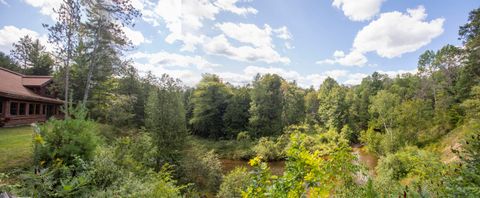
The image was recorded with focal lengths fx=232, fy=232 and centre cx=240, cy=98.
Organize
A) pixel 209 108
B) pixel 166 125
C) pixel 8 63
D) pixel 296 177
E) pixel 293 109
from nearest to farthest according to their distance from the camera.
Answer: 1. pixel 296 177
2. pixel 166 125
3. pixel 8 63
4. pixel 209 108
5. pixel 293 109

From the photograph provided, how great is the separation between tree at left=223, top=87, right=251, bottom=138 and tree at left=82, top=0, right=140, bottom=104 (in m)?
17.5

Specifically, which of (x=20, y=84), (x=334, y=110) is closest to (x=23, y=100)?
(x=20, y=84)

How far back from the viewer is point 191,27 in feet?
21.0

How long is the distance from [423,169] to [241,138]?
21842 mm

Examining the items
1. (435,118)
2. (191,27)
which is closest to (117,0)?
(191,27)

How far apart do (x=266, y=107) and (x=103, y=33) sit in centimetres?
2016

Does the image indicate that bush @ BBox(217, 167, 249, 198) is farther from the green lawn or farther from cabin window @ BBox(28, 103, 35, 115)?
cabin window @ BBox(28, 103, 35, 115)

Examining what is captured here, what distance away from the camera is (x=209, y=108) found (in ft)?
102

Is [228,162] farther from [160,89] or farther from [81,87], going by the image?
[81,87]

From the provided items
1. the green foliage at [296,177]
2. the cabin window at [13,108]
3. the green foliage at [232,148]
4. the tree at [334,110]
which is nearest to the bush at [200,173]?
the green foliage at [296,177]

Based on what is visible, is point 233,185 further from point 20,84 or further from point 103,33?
point 20,84

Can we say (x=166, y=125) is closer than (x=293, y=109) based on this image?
Yes

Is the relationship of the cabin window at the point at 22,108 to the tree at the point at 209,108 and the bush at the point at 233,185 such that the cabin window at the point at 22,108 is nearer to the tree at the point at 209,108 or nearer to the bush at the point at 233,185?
the bush at the point at 233,185

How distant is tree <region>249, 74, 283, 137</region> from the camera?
97.2 ft
